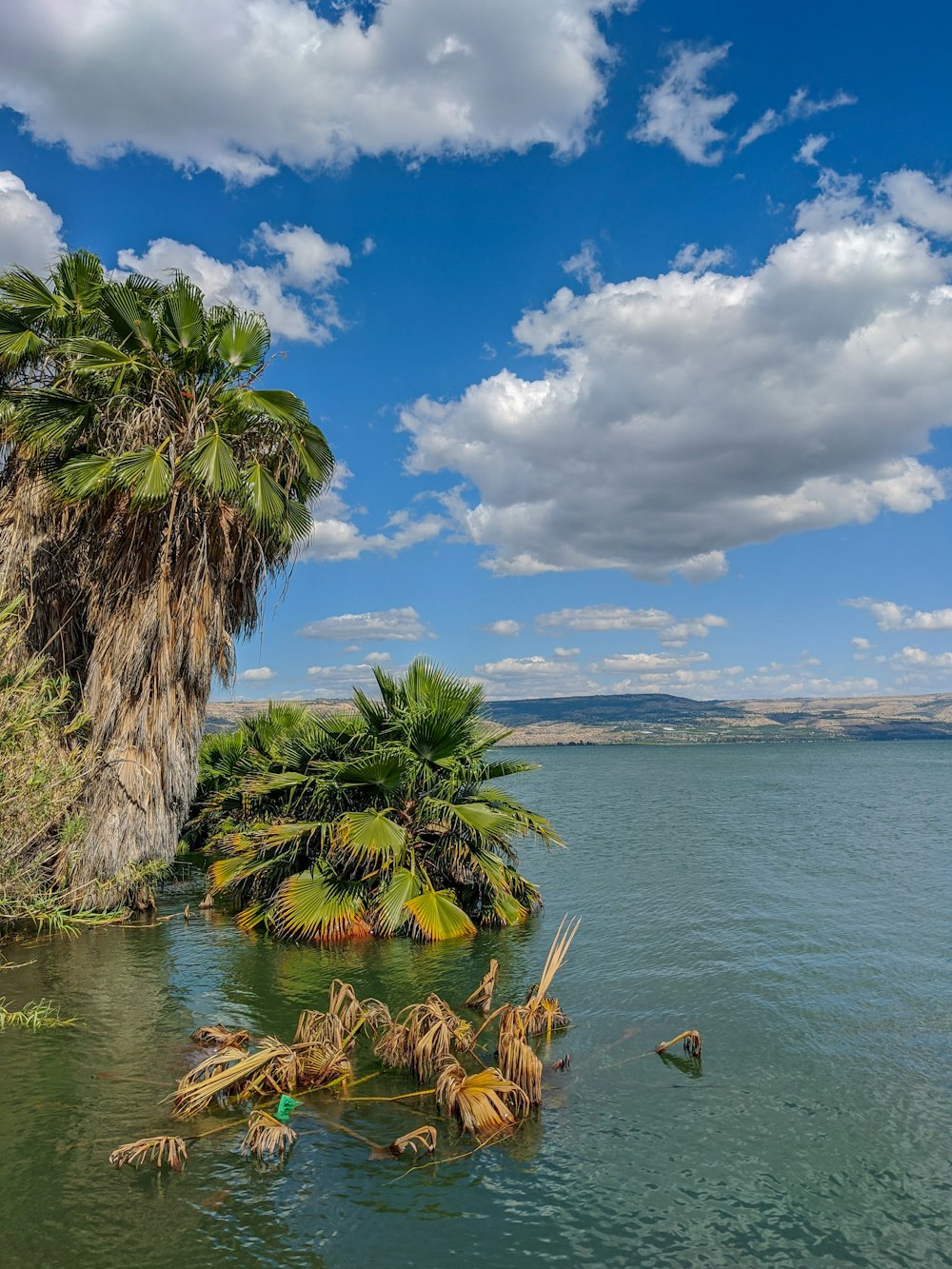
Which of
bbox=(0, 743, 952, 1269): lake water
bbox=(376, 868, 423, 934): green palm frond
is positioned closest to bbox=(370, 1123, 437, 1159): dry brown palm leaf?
bbox=(0, 743, 952, 1269): lake water

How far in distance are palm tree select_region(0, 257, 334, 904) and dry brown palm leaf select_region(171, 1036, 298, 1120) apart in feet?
21.7

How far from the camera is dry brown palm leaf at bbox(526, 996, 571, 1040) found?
29.6 ft

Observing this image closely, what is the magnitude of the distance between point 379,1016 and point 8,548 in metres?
10.1

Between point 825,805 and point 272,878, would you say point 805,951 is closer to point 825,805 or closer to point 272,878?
point 272,878

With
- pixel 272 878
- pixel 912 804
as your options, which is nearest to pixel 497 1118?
pixel 272 878

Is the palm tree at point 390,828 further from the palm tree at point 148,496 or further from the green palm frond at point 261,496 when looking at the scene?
the green palm frond at point 261,496

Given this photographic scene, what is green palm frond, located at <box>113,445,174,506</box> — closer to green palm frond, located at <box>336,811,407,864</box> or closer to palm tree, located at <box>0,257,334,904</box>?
palm tree, located at <box>0,257,334,904</box>

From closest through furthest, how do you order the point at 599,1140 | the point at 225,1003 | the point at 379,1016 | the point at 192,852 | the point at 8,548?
the point at 599,1140, the point at 379,1016, the point at 225,1003, the point at 8,548, the point at 192,852

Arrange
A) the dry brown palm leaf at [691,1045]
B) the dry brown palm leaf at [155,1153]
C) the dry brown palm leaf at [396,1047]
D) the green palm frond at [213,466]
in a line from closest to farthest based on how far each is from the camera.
Answer: the dry brown palm leaf at [155,1153], the dry brown palm leaf at [396,1047], the dry brown palm leaf at [691,1045], the green palm frond at [213,466]

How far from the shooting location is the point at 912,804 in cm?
4403

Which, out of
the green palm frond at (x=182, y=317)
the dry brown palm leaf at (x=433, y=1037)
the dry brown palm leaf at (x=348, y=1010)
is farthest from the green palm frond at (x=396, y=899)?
the green palm frond at (x=182, y=317)

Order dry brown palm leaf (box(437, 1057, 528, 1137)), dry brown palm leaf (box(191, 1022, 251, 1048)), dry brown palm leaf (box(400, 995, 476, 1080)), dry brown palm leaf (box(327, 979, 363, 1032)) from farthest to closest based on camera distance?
1. dry brown palm leaf (box(327, 979, 363, 1032))
2. dry brown palm leaf (box(400, 995, 476, 1080))
3. dry brown palm leaf (box(191, 1022, 251, 1048))
4. dry brown palm leaf (box(437, 1057, 528, 1137))

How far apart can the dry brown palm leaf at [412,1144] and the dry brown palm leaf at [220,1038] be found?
70.0 inches

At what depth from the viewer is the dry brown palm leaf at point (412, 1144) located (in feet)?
21.4
